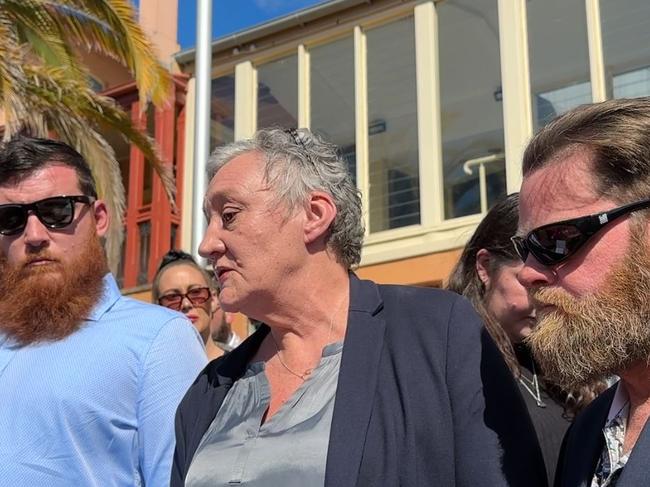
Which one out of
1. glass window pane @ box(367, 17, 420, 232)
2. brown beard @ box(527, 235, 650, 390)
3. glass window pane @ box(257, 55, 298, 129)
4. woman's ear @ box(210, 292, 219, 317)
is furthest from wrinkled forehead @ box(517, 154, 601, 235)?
glass window pane @ box(257, 55, 298, 129)

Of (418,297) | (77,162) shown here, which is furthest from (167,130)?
(418,297)

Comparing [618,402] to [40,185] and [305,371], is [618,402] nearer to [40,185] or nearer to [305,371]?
[305,371]

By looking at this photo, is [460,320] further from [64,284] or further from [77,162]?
[77,162]

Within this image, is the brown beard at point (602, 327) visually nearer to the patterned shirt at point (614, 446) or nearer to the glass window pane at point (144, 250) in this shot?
the patterned shirt at point (614, 446)

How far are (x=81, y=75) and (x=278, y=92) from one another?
475 centimetres

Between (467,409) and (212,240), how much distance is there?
904mm

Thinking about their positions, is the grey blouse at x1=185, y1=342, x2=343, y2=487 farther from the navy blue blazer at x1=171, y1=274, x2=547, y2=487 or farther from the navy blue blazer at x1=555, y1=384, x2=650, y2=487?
the navy blue blazer at x1=555, y1=384, x2=650, y2=487

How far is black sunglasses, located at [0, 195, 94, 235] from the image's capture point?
3049 mm

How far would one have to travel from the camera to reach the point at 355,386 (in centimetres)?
230

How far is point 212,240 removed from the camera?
2.62 m

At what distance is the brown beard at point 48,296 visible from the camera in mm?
2949

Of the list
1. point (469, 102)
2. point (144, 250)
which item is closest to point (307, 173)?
point (469, 102)

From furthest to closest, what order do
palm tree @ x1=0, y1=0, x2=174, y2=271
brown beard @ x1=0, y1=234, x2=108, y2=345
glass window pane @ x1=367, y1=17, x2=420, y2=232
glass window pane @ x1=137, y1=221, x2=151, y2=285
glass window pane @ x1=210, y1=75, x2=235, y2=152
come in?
glass window pane @ x1=137, y1=221, x2=151, y2=285 → glass window pane @ x1=210, y1=75, x2=235, y2=152 → glass window pane @ x1=367, y1=17, x2=420, y2=232 → palm tree @ x1=0, y1=0, x2=174, y2=271 → brown beard @ x1=0, y1=234, x2=108, y2=345

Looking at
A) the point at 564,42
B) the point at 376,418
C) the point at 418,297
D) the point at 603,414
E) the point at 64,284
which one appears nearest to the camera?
the point at 603,414
